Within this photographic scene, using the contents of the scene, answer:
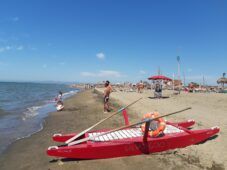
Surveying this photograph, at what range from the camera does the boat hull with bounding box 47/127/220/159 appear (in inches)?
221

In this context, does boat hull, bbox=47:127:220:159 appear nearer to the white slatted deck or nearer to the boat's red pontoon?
the boat's red pontoon

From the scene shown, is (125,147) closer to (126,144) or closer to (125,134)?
(126,144)

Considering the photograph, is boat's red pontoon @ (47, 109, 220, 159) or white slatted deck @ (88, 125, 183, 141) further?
white slatted deck @ (88, 125, 183, 141)

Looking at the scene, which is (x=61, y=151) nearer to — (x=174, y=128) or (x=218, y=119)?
(x=174, y=128)

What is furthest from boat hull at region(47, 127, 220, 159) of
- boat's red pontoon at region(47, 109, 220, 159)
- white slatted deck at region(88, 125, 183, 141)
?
white slatted deck at region(88, 125, 183, 141)

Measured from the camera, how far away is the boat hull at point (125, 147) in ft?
18.4

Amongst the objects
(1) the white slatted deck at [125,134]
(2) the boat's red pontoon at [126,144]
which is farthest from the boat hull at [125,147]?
(1) the white slatted deck at [125,134]

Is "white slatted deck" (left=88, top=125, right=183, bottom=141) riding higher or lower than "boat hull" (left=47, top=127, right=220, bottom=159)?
higher

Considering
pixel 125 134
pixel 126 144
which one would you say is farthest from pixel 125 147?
pixel 125 134

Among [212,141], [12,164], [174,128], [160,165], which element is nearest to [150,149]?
[160,165]

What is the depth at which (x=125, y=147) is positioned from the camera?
586 centimetres

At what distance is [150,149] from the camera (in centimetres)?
609

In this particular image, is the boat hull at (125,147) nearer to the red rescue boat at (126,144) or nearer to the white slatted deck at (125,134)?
the red rescue boat at (126,144)

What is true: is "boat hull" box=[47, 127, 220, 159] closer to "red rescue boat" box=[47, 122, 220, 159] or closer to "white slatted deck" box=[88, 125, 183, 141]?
"red rescue boat" box=[47, 122, 220, 159]
